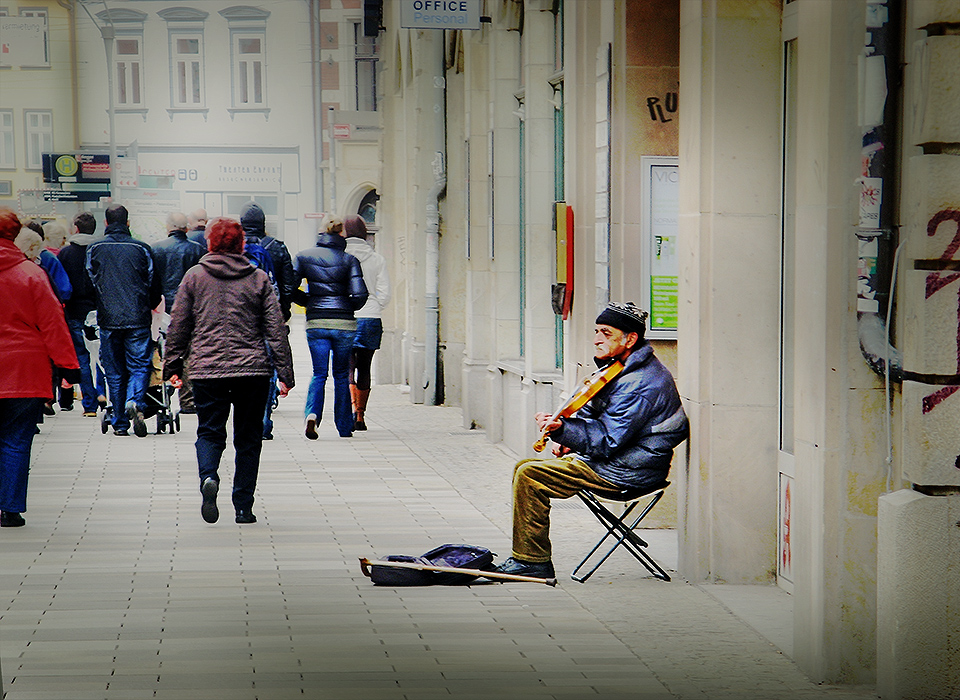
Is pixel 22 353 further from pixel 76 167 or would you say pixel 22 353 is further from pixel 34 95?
pixel 34 95

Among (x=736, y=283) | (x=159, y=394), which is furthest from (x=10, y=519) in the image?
(x=159, y=394)

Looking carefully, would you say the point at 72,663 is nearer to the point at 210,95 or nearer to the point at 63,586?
the point at 63,586

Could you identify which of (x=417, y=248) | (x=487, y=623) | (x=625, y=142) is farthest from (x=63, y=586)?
(x=417, y=248)

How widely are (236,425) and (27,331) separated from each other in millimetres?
1369

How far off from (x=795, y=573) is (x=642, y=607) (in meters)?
1.21

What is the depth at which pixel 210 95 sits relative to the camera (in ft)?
128

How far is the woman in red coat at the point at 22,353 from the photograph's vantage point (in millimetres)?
9109

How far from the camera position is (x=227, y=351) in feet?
30.5

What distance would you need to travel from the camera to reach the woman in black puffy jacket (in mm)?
13875

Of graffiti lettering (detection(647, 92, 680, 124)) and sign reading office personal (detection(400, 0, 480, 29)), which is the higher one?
sign reading office personal (detection(400, 0, 480, 29))

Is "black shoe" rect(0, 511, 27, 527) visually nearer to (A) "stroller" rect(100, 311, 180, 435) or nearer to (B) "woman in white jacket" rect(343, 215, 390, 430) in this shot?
(A) "stroller" rect(100, 311, 180, 435)

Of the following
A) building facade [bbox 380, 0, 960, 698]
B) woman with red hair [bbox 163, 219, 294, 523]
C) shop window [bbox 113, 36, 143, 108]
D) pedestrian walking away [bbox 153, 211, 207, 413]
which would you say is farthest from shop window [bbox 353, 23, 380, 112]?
woman with red hair [bbox 163, 219, 294, 523]

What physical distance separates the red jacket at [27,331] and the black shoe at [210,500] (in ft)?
3.54

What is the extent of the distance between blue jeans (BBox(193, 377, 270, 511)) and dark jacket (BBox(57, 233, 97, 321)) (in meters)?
5.92
